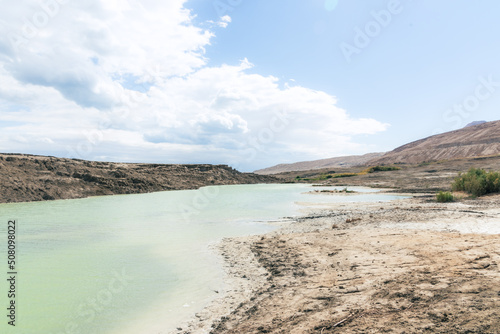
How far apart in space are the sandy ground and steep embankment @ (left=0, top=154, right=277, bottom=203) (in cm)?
3208

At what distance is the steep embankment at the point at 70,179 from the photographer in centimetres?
3269

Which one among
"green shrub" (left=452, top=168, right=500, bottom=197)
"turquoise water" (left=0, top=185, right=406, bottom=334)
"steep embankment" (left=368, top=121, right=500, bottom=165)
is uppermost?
"steep embankment" (left=368, top=121, right=500, bottom=165)

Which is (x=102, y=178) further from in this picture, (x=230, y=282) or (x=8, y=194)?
(x=230, y=282)

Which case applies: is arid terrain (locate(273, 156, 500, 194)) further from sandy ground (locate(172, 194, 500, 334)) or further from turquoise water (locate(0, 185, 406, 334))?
turquoise water (locate(0, 185, 406, 334))

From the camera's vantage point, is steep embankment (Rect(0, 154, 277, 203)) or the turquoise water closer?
the turquoise water

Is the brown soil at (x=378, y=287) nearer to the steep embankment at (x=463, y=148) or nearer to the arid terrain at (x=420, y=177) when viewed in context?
the arid terrain at (x=420, y=177)

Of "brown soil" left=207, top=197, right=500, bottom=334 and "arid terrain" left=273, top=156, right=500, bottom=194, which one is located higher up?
"arid terrain" left=273, top=156, right=500, bottom=194

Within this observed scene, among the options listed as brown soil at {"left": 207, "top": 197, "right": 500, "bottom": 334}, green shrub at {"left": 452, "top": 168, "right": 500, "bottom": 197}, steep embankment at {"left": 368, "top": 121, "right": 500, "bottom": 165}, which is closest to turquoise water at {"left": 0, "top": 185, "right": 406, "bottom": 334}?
brown soil at {"left": 207, "top": 197, "right": 500, "bottom": 334}

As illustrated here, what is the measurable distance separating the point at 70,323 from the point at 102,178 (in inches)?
1632

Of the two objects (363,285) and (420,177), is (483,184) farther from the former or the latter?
(420,177)

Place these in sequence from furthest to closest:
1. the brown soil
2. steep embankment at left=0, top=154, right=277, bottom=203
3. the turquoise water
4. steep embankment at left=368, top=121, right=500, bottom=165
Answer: steep embankment at left=368, top=121, right=500, bottom=165
steep embankment at left=0, top=154, right=277, bottom=203
the turquoise water
the brown soil

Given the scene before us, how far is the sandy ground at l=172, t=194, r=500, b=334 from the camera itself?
166 inches

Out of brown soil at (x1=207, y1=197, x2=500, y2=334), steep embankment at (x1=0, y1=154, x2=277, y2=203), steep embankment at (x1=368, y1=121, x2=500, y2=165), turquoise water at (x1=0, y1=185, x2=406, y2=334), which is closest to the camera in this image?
brown soil at (x1=207, y1=197, x2=500, y2=334)

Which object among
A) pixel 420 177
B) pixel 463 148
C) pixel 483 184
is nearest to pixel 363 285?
pixel 483 184
